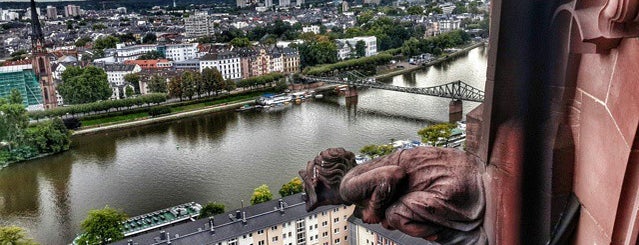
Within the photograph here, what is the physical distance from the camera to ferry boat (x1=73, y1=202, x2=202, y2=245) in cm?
715

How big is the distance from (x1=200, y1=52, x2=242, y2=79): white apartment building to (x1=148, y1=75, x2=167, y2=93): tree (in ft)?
6.38

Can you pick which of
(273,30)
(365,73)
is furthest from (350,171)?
(273,30)

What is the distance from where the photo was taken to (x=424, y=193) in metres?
0.71

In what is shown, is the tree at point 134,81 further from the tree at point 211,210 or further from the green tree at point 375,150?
the tree at point 211,210

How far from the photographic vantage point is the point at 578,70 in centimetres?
61

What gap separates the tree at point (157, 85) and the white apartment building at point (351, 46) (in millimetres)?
7210

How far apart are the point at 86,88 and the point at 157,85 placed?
181 centimetres

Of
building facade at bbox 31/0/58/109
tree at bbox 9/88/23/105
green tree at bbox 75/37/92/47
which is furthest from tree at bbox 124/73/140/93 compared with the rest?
green tree at bbox 75/37/92/47

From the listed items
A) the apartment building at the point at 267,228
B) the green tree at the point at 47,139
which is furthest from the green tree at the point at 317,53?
the apartment building at the point at 267,228

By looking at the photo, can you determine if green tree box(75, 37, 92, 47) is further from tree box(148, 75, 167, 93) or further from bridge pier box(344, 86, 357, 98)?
bridge pier box(344, 86, 357, 98)

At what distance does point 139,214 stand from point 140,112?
8056 mm

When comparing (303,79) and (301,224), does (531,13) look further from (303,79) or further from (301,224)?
(303,79)

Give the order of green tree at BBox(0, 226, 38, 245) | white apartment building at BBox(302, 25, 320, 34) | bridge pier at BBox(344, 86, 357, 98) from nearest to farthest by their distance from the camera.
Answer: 1. green tree at BBox(0, 226, 38, 245)
2. bridge pier at BBox(344, 86, 357, 98)
3. white apartment building at BBox(302, 25, 320, 34)

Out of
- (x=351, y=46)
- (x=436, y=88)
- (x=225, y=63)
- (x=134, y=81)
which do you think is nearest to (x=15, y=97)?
(x=134, y=81)
